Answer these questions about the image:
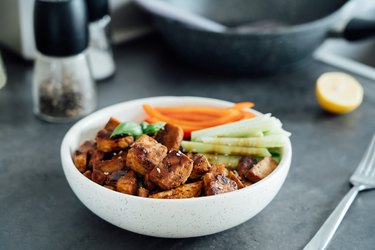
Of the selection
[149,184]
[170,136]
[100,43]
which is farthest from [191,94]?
[149,184]

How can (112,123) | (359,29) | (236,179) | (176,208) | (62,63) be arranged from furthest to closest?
(359,29) → (62,63) → (112,123) → (236,179) → (176,208)

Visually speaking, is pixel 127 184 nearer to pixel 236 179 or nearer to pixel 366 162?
pixel 236 179

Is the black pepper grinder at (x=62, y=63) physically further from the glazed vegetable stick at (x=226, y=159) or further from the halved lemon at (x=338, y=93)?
the halved lemon at (x=338, y=93)

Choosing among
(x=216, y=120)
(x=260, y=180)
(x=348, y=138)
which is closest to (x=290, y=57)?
(x=348, y=138)

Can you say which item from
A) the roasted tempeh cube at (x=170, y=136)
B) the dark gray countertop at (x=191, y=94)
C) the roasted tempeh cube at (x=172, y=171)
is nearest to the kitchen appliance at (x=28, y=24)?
the dark gray countertop at (x=191, y=94)

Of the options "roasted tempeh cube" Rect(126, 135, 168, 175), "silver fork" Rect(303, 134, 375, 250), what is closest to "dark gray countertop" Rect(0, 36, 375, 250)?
"silver fork" Rect(303, 134, 375, 250)
